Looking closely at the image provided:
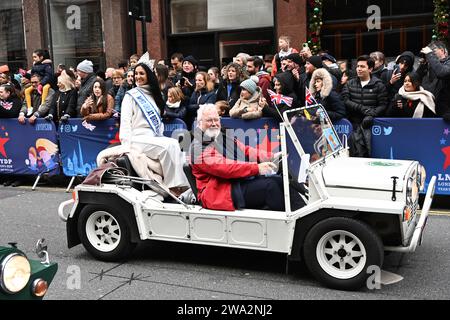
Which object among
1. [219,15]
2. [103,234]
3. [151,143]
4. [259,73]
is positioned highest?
[219,15]

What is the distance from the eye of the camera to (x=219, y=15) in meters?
15.7

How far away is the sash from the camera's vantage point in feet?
21.3

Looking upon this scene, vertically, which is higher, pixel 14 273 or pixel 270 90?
pixel 270 90

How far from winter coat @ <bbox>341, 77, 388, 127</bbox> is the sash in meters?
3.10

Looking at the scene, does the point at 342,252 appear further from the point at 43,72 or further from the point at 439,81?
the point at 43,72

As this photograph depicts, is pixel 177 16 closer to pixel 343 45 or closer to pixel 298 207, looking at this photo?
pixel 343 45

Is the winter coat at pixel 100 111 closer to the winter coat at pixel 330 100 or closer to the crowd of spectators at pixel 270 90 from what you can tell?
the crowd of spectators at pixel 270 90

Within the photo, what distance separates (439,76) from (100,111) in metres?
5.49

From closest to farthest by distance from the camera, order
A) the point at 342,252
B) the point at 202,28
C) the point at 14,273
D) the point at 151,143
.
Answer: the point at 14,273 < the point at 342,252 < the point at 151,143 < the point at 202,28

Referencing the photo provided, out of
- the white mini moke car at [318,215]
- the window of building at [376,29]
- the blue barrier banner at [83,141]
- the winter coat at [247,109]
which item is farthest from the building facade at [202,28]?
the white mini moke car at [318,215]

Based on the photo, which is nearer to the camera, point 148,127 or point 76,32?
point 148,127

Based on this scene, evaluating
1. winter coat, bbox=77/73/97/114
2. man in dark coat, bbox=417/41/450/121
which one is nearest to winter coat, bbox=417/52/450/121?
man in dark coat, bbox=417/41/450/121

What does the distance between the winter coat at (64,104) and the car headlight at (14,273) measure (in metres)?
7.21

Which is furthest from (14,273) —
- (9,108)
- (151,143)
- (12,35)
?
(12,35)
